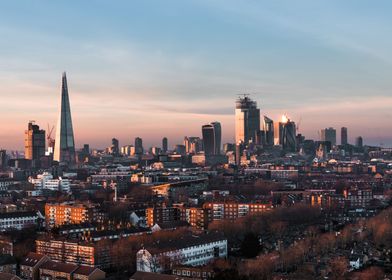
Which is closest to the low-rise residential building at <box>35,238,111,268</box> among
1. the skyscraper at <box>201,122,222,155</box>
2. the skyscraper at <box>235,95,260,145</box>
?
the skyscraper at <box>201,122,222,155</box>

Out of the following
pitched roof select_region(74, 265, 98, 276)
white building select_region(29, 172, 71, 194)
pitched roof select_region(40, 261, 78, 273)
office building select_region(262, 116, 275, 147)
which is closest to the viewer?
pitched roof select_region(74, 265, 98, 276)

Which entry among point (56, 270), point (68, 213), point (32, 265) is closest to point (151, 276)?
point (56, 270)

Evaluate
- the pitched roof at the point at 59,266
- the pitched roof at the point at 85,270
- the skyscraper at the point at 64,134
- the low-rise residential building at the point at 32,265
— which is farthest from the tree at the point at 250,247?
the skyscraper at the point at 64,134

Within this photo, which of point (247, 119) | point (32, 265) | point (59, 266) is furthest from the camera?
point (247, 119)

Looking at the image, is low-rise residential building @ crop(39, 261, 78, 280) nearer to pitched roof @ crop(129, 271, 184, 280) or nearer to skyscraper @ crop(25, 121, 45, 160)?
pitched roof @ crop(129, 271, 184, 280)

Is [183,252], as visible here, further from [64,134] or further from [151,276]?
[64,134]

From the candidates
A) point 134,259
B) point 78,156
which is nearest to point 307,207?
point 134,259

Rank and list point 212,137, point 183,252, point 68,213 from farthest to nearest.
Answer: point 212,137 < point 68,213 < point 183,252
